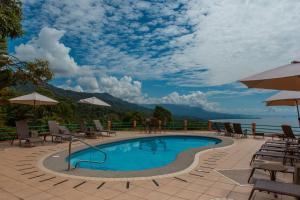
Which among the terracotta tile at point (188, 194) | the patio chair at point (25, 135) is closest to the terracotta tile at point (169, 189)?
the terracotta tile at point (188, 194)

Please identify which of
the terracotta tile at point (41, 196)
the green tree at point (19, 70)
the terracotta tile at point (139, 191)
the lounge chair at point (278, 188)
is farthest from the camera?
the green tree at point (19, 70)

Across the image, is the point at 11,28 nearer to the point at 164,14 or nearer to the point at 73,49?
the point at 164,14

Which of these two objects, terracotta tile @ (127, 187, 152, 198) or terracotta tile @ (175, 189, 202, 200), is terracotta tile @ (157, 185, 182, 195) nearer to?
terracotta tile @ (175, 189, 202, 200)

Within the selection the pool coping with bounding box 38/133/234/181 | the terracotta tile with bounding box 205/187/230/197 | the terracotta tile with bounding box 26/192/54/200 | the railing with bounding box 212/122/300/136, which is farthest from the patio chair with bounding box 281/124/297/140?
the terracotta tile with bounding box 26/192/54/200

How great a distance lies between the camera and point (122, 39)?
16125mm

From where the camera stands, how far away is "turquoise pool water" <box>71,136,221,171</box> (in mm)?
8195

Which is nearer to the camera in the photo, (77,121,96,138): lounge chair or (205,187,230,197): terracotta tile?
(205,187,230,197): terracotta tile

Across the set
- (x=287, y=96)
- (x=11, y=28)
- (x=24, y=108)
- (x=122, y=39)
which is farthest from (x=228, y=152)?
(x=24, y=108)

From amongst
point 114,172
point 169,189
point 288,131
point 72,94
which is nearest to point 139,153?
point 114,172

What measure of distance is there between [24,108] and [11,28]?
12.5m

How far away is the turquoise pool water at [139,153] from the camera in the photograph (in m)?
8.20

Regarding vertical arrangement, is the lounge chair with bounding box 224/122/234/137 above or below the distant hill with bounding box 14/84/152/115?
below

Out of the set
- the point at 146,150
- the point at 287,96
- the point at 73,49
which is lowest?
the point at 146,150

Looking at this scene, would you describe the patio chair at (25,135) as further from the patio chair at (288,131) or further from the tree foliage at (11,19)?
the patio chair at (288,131)
